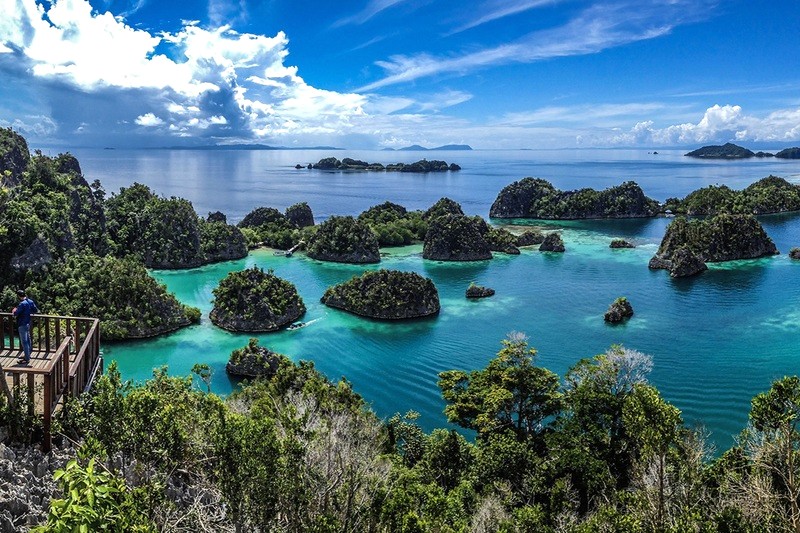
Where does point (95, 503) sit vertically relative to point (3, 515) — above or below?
above

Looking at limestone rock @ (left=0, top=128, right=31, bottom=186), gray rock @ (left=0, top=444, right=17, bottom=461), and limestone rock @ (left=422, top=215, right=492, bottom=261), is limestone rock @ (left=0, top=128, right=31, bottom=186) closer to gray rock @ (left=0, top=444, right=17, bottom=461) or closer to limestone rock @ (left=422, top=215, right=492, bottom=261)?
limestone rock @ (left=422, top=215, right=492, bottom=261)

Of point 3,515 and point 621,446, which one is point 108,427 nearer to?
point 3,515

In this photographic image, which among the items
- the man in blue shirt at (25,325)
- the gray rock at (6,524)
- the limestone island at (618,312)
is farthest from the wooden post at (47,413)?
the limestone island at (618,312)

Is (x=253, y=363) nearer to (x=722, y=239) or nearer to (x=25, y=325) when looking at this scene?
(x=25, y=325)

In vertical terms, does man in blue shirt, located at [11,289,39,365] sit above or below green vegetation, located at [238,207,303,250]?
above

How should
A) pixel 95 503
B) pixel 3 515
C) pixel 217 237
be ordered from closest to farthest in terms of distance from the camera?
pixel 95 503 < pixel 3 515 < pixel 217 237

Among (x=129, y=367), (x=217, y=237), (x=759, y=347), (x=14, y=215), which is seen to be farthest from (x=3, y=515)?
(x=217, y=237)

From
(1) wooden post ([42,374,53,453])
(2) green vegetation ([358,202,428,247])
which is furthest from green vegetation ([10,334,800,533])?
(2) green vegetation ([358,202,428,247])
